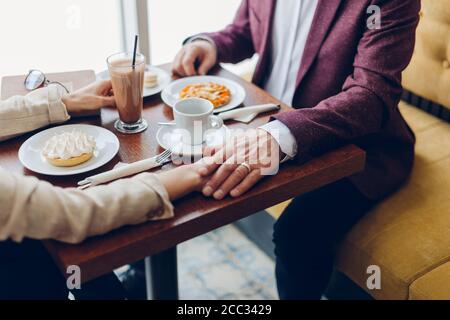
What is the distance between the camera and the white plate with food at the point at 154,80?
4.67ft

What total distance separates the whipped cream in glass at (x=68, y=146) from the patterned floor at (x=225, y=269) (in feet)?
3.19

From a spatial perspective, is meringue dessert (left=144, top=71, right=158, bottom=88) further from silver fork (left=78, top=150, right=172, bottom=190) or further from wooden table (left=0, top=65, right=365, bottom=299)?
silver fork (left=78, top=150, right=172, bottom=190)

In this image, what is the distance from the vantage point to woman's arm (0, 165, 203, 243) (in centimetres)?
87

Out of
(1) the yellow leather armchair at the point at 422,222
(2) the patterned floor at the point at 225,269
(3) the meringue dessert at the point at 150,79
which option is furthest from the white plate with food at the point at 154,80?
(2) the patterned floor at the point at 225,269

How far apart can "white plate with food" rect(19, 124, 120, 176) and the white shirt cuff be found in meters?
0.35

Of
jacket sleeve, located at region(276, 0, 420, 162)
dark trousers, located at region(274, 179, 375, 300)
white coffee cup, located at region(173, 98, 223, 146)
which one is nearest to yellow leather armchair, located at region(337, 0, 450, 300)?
dark trousers, located at region(274, 179, 375, 300)

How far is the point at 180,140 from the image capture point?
3.92 ft

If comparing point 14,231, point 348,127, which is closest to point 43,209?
point 14,231

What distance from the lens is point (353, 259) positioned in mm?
1405

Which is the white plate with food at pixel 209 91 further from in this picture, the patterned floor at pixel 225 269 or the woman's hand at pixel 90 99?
the patterned floor at pixel 225 269

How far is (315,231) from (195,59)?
62cm

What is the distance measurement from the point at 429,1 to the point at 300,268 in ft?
3.26

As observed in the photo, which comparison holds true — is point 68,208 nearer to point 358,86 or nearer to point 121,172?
point 121,172
